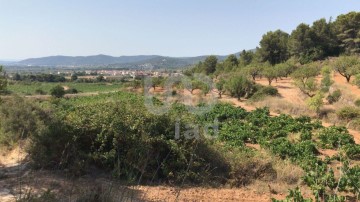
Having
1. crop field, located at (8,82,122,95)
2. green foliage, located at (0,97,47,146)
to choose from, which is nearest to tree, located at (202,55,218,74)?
crop field, located at (8,82,122,95)

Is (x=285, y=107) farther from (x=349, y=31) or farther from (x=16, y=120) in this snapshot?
(x=349, y=31)

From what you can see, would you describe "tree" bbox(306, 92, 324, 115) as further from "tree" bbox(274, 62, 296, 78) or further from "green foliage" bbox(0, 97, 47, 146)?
"tree" bbox(274, 62, 296, 78)

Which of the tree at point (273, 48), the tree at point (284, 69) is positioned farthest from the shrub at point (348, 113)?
the tree at point (273, 48)

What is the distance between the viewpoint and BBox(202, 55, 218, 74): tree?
59.7 meters

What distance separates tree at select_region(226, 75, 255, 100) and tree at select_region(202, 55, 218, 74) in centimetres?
2954

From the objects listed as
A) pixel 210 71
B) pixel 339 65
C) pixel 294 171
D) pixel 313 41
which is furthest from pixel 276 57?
pixel 294 171

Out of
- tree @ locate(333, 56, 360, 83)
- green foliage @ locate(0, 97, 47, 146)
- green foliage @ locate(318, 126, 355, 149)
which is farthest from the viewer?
tree @ locate(333, 56, 360, 83)

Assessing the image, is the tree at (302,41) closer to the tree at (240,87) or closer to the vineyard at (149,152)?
the tree at (240,87)

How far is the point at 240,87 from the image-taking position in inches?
1148

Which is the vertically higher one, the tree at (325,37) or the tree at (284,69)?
the tree at (325,37)

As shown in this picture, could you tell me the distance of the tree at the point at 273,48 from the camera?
5153 cm

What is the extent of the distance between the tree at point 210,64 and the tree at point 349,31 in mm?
20679

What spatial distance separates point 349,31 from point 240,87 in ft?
79.9

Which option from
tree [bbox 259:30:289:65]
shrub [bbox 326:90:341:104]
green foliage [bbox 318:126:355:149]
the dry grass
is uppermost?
tree [bbox 259:30:289:65]
